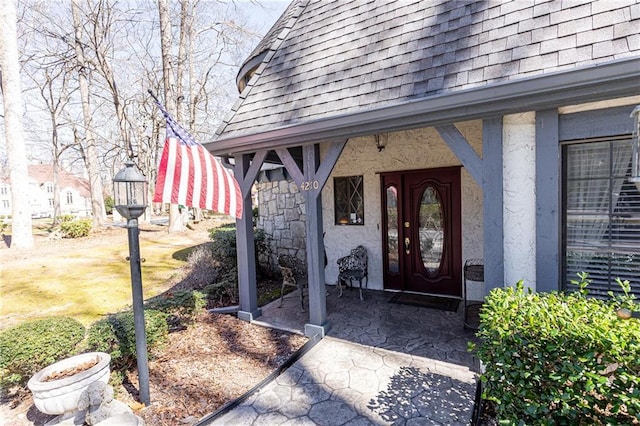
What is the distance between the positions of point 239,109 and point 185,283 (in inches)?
158

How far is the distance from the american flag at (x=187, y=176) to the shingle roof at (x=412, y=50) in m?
1.14

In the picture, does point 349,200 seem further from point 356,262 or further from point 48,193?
point 48,193

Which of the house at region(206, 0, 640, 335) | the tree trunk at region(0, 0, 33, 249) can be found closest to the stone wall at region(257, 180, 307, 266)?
the house at region(206, 0, 640, 335)

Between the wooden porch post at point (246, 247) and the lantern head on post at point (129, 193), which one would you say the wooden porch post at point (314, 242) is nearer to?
the wooden porch post at point (246, 247)

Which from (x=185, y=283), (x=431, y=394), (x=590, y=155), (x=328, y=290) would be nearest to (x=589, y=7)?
(x=590, y=155)

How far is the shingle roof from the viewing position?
8.77 ft

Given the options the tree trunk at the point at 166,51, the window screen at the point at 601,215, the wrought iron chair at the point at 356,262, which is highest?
the tree trunk at the point at 166,51

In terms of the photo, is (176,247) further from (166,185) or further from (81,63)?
(166,185)

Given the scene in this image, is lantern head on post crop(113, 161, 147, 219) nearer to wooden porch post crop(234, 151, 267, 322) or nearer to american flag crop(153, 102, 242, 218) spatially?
american flag crop(153, 102, 242, 218)

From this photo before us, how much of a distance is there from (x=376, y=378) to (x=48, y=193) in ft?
188

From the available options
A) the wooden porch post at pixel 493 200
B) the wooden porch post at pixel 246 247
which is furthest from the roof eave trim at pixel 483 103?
the wooden porch post at pixel 246 247

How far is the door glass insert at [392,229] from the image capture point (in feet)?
19.0

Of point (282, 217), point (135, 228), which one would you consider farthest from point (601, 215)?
point (282, 217)

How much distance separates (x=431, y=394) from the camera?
118 inches
